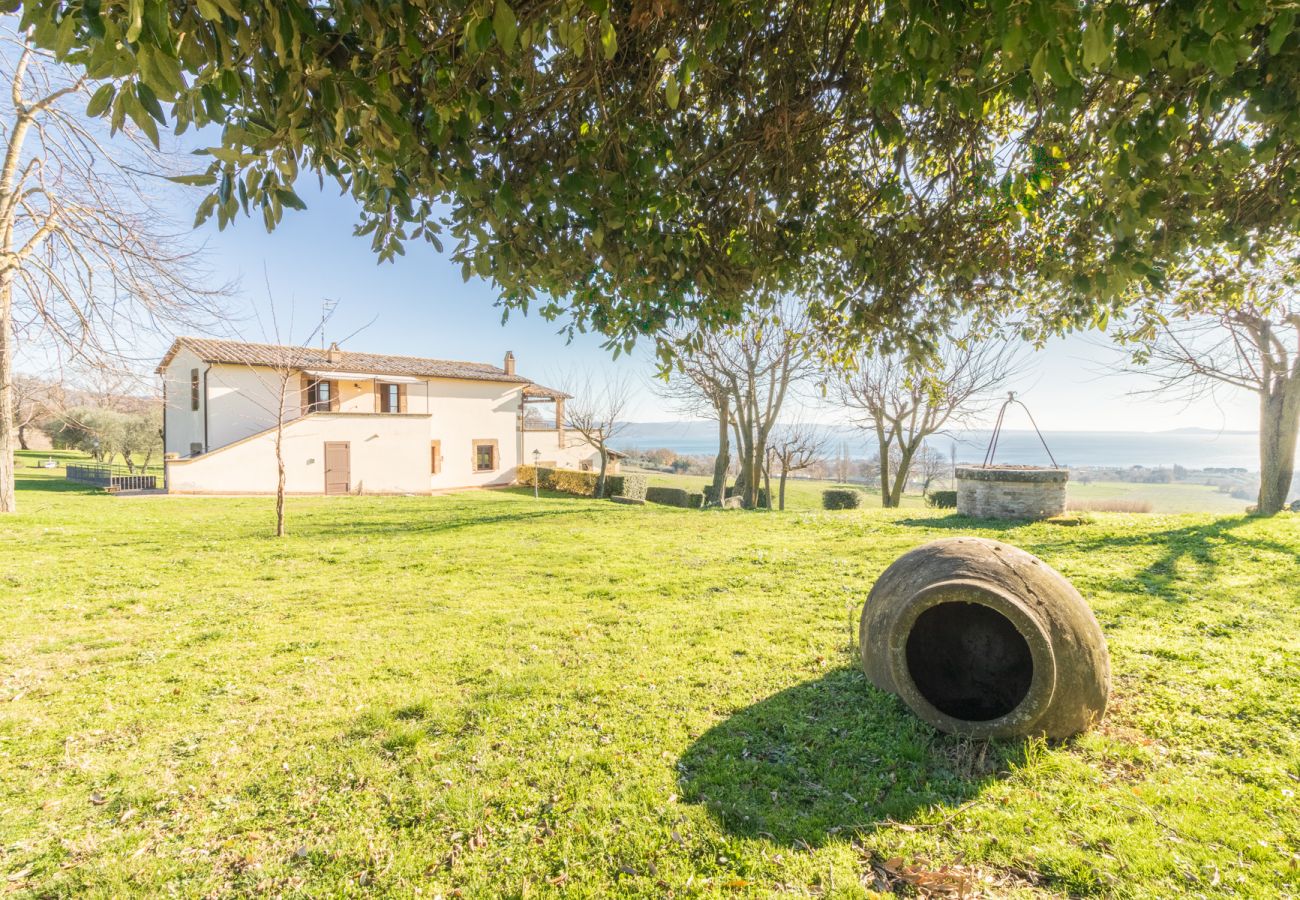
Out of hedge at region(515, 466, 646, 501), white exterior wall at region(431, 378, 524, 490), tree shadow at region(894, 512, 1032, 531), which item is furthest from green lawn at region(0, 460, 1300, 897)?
white exterior wall at region(431, 378, 524, 490)

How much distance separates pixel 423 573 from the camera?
8867 millimetres

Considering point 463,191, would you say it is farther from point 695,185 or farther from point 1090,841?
point 1090,841

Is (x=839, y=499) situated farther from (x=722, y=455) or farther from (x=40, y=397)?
(x=40, y=397)

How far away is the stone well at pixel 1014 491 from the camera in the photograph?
10914mm

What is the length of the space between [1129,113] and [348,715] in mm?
6753

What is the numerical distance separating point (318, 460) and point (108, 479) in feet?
24.1

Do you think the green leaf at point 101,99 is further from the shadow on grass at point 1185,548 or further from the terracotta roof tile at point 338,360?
the terracotta roof tile at point 338,360

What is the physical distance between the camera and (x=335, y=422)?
899 inches

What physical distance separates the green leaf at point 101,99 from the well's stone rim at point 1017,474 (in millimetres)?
13040

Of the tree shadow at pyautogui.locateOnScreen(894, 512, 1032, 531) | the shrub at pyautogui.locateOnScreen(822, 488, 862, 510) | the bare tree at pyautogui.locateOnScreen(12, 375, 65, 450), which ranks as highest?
the bare tree at pyautogui.locateOnScreen(12, 375, 65, 450)

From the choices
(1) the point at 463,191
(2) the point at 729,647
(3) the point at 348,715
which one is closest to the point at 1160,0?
(1) the point at 463,191

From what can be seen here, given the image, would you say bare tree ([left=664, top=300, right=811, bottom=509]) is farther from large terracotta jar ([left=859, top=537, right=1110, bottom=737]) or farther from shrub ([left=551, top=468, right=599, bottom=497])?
large terracotta jar ([left=859, top=537, right=1110, bottom=737])

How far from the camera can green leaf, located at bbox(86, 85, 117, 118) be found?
1737 mm

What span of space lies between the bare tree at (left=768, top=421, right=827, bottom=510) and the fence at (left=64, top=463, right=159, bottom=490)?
84.3 feet
